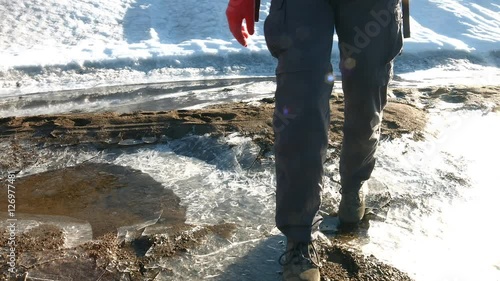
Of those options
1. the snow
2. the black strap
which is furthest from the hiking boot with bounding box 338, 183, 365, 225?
the snow

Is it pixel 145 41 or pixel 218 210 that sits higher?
pixel 145 41

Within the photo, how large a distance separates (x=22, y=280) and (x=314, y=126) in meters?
1.27

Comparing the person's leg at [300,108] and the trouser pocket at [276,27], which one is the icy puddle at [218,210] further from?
the trouser pocket at [276,27]

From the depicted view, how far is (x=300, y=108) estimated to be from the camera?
69.2 inches

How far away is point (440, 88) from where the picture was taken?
518cm

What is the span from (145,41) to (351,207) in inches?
246

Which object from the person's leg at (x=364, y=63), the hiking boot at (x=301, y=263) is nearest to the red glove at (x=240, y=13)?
the person's leg at (x=364, y=63)

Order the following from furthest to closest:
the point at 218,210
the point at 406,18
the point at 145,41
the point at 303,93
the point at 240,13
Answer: the point at 145,41
the point at 218,210
the point at 406,18
the point at 240,13
the point at 303,93

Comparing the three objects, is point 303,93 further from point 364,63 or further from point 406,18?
point 406,18

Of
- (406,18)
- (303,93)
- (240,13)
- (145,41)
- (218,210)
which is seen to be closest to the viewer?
(303,93)

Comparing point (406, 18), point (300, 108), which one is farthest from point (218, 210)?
point (406, 18)

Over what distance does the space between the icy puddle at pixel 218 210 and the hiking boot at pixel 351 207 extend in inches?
2.6

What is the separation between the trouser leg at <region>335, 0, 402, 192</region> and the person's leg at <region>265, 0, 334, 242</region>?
0.19 meters

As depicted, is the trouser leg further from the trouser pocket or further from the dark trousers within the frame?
the trouser pocket
